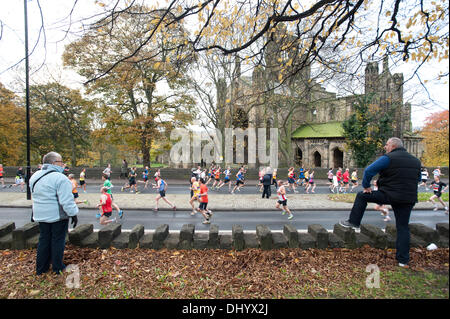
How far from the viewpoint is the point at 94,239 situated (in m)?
4.10

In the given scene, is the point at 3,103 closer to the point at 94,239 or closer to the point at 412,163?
the point at 94,239

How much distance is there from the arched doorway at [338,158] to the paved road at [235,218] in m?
28.1

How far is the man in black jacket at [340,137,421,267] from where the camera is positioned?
298cm

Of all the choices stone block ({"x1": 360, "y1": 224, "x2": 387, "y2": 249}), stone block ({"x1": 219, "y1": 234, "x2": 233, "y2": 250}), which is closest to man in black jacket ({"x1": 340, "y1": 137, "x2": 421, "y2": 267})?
stone block ({"x1": 360, "y1": 224, "x2": 387, "y2": 249})

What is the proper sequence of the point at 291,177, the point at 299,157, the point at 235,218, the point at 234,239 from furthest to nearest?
the point at 299,157 → the point at 291,177 → the point at 235,218 → the point at 234,239

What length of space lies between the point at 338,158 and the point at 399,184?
1567 inches

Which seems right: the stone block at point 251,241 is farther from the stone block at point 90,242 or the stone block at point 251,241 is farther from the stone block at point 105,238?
Result: the stone block at point 90,242

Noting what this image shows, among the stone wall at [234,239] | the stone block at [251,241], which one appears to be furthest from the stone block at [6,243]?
the stone block at [251,241]

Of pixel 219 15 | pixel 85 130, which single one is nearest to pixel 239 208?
pixel 219 15

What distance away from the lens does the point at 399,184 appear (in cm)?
300

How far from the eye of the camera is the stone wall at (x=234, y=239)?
12.7 ft

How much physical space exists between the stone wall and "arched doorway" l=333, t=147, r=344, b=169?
3715 centimetres

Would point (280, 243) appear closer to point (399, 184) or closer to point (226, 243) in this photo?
point (226, 243)

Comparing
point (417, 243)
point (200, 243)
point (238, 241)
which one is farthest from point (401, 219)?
point (200, 243)
